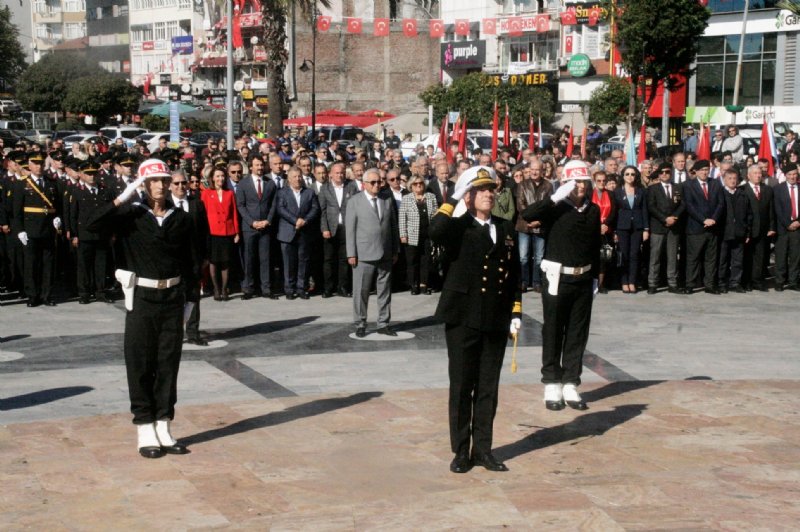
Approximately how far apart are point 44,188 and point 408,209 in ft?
15.6

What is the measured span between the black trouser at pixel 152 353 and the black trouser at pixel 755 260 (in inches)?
437

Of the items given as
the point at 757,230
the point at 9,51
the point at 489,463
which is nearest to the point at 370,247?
the point at 489,463

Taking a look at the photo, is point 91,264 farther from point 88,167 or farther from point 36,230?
point 88,167

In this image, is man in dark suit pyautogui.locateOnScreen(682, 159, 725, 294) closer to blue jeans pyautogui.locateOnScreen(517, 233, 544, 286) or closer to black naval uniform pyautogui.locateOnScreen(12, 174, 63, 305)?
blue jeans pyautogui.locateOnScreen(517, 233, 544, 286)

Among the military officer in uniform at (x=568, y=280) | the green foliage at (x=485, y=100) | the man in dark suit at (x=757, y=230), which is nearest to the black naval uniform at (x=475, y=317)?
the military officer in uniform at (x=568, y=280)

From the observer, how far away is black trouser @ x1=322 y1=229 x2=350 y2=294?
16.1m

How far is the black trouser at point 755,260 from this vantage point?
17156mm

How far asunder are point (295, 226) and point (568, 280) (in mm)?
6945

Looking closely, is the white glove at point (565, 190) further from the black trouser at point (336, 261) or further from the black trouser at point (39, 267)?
the black trouser at point (39, 267)

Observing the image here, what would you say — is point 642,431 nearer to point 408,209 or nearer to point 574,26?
point 408,209

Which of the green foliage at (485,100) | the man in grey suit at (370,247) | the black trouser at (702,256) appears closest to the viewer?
the man in grey suit at (370,247)

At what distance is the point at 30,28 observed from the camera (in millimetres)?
118625

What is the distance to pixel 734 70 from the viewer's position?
52531 mm

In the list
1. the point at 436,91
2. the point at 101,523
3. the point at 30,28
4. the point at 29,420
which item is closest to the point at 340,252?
the point at 29,420
